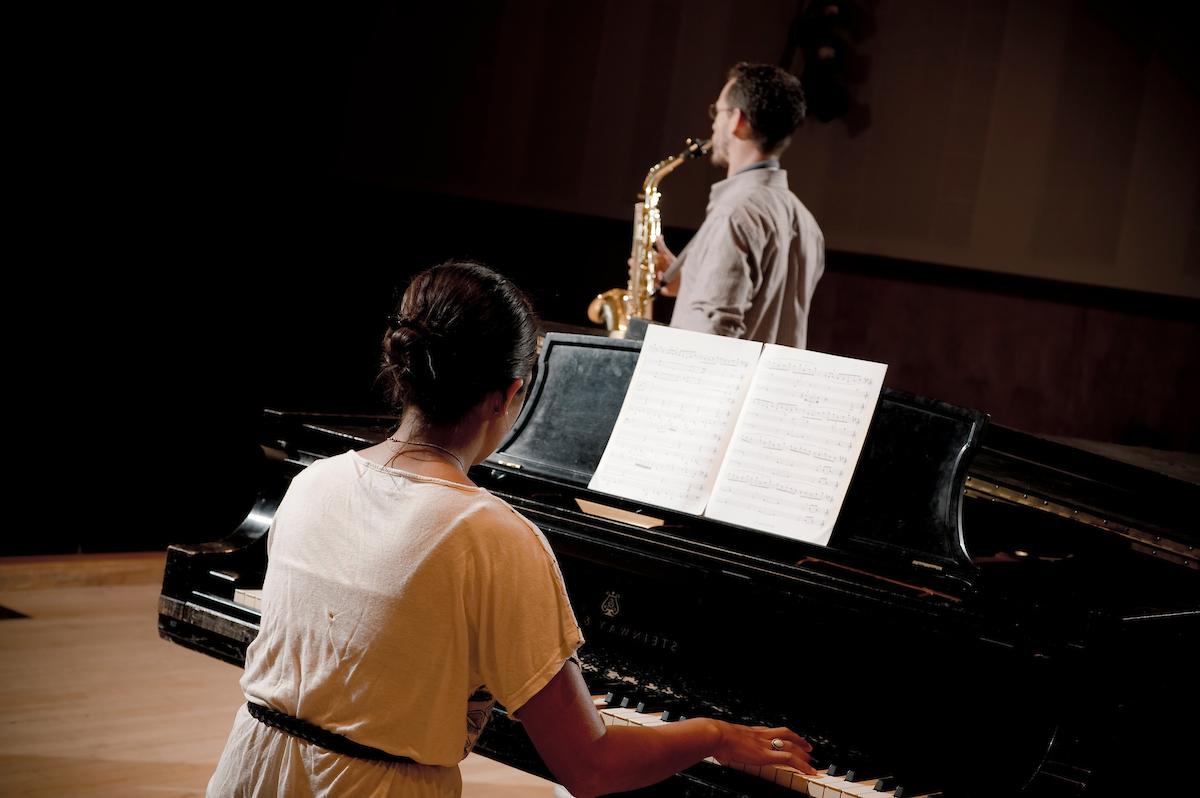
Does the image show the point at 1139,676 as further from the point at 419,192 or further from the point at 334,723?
the point at 419,192

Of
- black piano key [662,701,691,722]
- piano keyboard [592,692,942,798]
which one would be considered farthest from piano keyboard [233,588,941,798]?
black piano key [662,701,691,722]

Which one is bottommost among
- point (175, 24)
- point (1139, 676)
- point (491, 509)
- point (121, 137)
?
point (1139, 676)

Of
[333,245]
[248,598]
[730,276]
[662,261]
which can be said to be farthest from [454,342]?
[333,245]

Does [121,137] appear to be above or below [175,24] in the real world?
below

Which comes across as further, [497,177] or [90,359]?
[497,177]

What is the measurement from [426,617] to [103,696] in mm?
2933

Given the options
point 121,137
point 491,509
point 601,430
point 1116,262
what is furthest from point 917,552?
point 121,137

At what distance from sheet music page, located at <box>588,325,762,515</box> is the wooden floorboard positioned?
1.72m

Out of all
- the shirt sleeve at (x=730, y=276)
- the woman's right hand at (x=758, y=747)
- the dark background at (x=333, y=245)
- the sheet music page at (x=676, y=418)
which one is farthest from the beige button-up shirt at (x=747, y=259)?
the woman's right hand at (x=758, y=747)

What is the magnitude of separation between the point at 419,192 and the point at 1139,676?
4.86 metres

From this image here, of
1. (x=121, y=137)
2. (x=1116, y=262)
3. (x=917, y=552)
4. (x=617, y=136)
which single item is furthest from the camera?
(x=617, y=136)

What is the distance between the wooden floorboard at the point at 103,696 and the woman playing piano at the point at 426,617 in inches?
80.2

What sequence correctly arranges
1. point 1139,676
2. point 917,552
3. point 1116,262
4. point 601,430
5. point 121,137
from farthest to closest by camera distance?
point 1116,262 → point 121,137 → point 601,430 → point 917,552 → point 1139,676

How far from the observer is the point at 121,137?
4.60m
